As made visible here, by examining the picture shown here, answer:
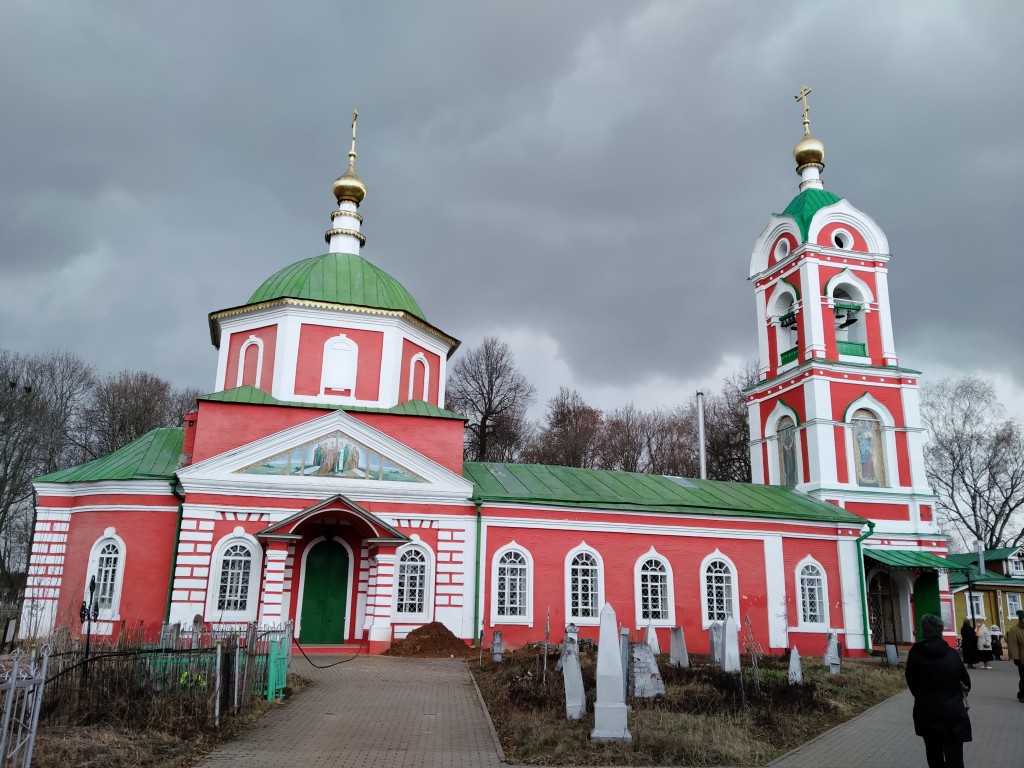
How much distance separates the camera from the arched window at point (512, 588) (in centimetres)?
1978

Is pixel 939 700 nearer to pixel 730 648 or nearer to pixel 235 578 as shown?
pixel 730 648

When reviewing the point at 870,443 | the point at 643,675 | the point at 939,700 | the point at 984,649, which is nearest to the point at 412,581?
the point at 643,675

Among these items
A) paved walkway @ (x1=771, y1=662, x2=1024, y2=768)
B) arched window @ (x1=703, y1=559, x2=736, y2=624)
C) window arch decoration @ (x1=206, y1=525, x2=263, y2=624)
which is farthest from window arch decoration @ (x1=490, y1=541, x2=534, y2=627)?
paved walkway @ (x1=771, y1=662, x2=1024, y2=768)

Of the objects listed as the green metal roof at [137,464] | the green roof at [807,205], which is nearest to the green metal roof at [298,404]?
the green metal roof at [137,464]

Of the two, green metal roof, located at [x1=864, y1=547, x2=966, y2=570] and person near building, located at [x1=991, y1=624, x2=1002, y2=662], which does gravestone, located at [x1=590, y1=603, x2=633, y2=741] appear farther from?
person near building, located at [x1=991, y1=624, x2=1002, y2=662]

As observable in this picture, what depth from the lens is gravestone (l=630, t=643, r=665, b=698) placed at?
11711mm

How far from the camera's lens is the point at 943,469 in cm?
3966

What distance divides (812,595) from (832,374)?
717cm

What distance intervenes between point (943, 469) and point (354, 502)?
1286 inches

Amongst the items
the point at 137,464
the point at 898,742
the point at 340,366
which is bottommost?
the point at 898,742

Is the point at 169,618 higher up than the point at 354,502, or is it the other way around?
the point at 354,502

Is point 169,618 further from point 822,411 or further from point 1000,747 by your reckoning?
point 822,411

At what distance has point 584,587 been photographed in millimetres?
20703

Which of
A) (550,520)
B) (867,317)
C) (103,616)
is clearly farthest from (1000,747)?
(867,317)
